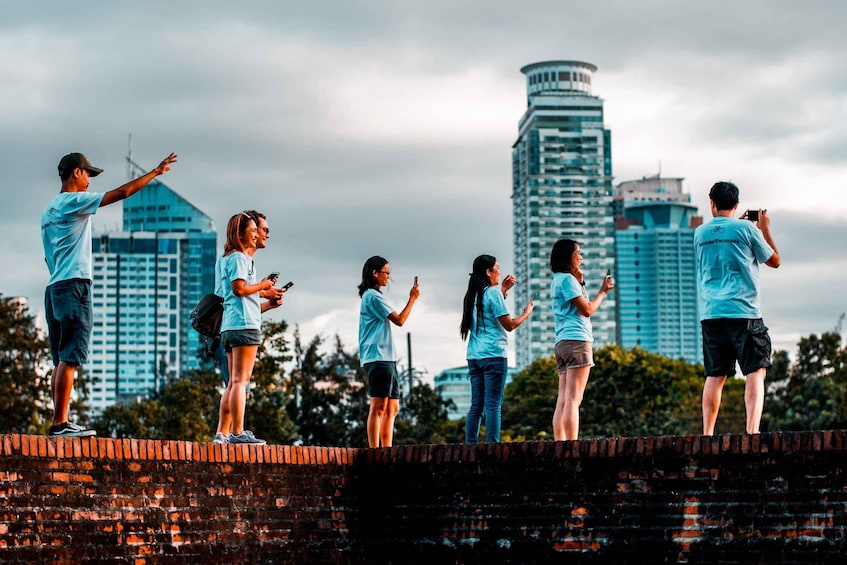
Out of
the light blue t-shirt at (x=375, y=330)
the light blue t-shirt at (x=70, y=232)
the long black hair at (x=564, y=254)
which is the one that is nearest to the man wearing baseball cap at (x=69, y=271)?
the light blue t-shirt at (x=70, y=232)

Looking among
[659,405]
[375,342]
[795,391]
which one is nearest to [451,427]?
[659,405]

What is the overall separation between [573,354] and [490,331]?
1.02 m

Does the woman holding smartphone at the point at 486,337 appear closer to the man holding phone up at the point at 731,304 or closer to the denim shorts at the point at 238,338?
the man holding phone up at the point at 731,304

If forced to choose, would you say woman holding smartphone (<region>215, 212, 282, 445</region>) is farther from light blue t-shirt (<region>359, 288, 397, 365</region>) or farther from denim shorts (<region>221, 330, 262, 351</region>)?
light blue t-shirt (<region>359, 288, 397, 365</region>)

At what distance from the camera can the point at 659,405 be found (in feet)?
168

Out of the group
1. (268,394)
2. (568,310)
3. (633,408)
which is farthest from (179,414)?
(568,310)

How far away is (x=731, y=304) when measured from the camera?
10602mm

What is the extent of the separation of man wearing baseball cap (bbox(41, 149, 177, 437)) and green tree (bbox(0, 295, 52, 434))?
85.7 feet

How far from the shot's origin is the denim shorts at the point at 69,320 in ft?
31.9

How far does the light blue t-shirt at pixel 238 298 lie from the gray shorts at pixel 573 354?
241 cm

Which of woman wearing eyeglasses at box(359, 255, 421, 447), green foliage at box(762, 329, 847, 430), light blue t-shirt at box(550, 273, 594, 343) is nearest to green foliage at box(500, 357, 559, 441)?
green foliage at box(762, 329, 847, 430)

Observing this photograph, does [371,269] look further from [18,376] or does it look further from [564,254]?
[18,376]

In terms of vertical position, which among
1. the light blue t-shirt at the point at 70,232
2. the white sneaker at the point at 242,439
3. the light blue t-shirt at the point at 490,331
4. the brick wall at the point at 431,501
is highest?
the light blue t-shirt at the point at 70,232

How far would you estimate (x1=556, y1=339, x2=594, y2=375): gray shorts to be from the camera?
11.6 m
